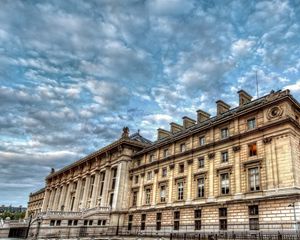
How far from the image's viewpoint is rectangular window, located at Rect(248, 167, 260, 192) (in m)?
30.7

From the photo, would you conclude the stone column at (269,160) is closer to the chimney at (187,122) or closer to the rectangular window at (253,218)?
the rectangular window at (253,218)

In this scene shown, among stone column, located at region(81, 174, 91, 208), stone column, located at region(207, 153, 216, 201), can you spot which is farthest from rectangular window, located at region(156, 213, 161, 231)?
stone column, located at region(81, 174, 91, 208)

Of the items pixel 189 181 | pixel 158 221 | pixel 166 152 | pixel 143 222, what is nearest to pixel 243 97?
pixel 189 181

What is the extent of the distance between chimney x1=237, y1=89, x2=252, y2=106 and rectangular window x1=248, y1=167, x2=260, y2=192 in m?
10.7

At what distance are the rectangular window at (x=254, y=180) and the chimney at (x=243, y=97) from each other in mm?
10676

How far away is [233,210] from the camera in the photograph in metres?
31.8

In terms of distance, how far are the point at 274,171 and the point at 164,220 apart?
1831 centimetres

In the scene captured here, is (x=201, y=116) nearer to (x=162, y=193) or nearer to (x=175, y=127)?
(x=175, y=127)

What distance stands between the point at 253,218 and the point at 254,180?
404cm

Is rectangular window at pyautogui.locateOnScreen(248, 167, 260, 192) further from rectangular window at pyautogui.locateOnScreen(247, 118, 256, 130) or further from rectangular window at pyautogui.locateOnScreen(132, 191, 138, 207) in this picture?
rectangular window at pyautogui.locateOnScreen(132, 191, 138, 207)

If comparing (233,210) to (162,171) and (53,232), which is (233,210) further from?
(53,232)

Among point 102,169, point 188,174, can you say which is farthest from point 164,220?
point 102,169

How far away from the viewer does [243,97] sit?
3941cm

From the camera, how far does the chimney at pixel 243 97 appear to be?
39.0m
